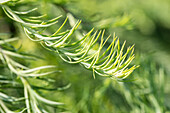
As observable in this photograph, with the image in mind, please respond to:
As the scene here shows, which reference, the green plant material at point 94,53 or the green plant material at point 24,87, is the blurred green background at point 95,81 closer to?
the green plant material at point 24,87

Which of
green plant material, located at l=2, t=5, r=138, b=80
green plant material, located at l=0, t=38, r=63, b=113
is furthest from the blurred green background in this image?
green plant material, located at l=2, t=5, r=138, b=80

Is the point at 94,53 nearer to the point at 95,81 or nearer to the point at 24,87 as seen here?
the point at 24,87

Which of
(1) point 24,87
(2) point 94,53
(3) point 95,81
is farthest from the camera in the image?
(3) point 95,81

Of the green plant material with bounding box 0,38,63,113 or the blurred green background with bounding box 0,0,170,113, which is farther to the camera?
the blurred green background with bounding box 0,0,170,113

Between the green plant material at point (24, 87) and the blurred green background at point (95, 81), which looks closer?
the green plant material at point (24, 87)

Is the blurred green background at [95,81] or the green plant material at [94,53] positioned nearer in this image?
the green plant material at [94,53]

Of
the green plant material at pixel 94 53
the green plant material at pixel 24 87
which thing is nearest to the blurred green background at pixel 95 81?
the green plant material at pixel 24 87

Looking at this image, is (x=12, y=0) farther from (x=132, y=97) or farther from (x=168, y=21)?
(x=168, y=21)

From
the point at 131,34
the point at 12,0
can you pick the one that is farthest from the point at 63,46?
the point at 131,34

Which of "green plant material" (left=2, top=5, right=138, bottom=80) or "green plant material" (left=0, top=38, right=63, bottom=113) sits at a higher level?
"green plant material" (left=2, top=5, right=138, bottom=80)

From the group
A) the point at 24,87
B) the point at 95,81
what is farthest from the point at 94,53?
the point at 95,81

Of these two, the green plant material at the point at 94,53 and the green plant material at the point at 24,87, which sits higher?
the green plant material at the point at 94,53

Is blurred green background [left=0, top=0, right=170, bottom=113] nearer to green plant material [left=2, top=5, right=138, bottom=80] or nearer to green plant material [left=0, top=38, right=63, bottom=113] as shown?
green plant material [left=0, top=38, right=63, bottom=113]
